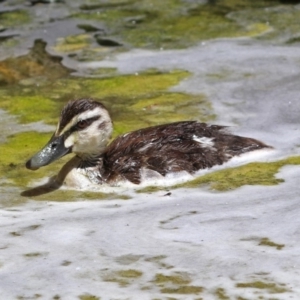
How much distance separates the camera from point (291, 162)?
348 inches

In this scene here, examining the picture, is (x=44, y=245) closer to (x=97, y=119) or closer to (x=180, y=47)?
(x=97, y=119)

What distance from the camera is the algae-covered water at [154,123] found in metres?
6.66

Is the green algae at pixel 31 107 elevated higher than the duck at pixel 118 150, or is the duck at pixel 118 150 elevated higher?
the duck at pixel 118 150

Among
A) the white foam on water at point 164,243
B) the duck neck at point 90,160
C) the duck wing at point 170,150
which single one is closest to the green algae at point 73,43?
the white foam on water at point 164,243

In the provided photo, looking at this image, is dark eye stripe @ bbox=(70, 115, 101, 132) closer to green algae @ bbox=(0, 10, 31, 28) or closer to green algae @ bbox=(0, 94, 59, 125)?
green algae @ bbox=(0, 94, 59, 125)

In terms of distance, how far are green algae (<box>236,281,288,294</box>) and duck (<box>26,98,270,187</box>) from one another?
2.21 metres

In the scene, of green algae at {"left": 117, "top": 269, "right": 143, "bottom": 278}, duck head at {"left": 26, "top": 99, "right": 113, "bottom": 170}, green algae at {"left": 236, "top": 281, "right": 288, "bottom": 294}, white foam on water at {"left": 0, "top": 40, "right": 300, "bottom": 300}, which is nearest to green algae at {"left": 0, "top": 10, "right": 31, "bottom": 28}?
white foam on water at {"left": 0, "top": 40, "right": 300, "bottom": 300}

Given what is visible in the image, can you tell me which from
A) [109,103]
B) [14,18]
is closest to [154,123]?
[109,103]

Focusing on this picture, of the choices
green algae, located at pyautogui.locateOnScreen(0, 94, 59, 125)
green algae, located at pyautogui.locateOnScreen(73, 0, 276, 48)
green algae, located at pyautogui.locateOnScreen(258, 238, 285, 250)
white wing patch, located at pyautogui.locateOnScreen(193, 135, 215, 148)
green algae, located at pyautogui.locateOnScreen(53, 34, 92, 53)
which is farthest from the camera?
green algae, located at pyautogui.locateOnScreen(73, 0, 276, 48)

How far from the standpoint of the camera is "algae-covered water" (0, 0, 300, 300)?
21.9 feet

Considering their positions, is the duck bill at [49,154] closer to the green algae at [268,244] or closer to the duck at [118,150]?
the duck at [118,150]

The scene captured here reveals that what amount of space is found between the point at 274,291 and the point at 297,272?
326 millimetres

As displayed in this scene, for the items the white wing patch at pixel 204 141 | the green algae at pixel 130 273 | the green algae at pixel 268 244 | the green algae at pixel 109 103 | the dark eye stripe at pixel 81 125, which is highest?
the dark eye stripe at pixel 81 125

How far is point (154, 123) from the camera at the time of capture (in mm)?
10219
